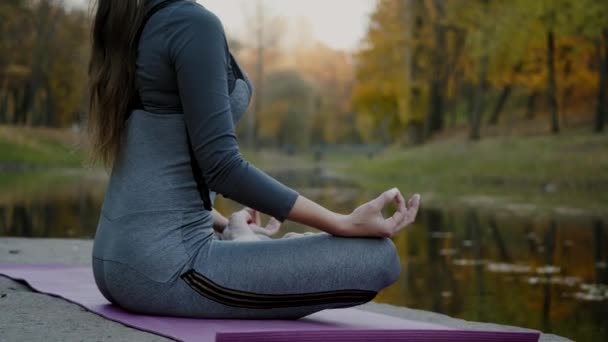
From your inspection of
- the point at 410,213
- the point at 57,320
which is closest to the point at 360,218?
the point at 410,213

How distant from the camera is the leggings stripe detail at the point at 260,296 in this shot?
3.34 metres

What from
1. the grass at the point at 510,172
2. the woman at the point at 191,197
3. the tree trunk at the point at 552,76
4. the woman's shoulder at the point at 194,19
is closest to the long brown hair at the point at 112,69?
the woman at the point at 191,197

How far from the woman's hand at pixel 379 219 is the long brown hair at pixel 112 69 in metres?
0.86

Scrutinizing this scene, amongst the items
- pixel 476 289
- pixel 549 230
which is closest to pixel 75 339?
pixel 476 289

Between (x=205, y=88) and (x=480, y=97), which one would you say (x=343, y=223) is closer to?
(x=205, y=88)

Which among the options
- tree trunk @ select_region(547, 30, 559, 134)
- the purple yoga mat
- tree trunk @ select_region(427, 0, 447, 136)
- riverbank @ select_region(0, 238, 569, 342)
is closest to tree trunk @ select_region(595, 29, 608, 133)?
tree trunk @ select_region(547, 30, 559, 134)

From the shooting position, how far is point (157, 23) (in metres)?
Result: 3.27

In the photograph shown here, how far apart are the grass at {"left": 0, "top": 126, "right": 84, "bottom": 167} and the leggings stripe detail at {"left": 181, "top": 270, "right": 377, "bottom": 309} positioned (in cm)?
3321

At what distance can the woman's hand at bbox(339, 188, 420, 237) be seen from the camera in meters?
3.20

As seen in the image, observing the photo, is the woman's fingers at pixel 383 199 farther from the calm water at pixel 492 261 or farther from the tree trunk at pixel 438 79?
the tree trunk at pixel 438 79

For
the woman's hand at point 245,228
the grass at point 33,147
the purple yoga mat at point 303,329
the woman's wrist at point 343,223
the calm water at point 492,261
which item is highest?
the woman's wrist at point 343,223

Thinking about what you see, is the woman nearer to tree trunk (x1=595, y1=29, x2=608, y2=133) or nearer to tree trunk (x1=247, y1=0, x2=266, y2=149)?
tree trunk (x1=595, y1=29, x2=608, y2=133)

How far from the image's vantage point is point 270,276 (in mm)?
3303

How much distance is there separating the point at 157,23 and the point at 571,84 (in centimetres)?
3175
